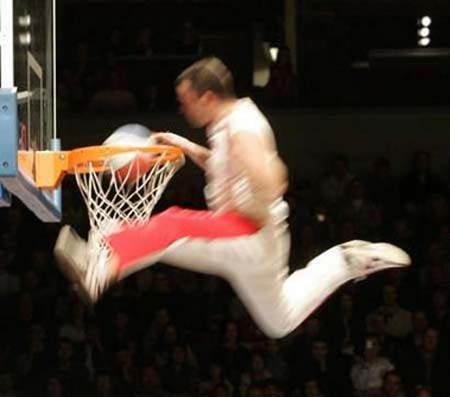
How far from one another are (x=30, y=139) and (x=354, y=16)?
9.18 meters

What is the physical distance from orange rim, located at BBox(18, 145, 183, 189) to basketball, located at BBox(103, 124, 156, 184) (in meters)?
0.03

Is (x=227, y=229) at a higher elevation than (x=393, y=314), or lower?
higher

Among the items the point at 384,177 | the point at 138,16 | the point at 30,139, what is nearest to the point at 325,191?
the point at 384,177

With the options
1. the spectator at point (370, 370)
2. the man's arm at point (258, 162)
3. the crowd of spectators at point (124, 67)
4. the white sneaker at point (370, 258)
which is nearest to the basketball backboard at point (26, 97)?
the man's arm at point (258, 162)

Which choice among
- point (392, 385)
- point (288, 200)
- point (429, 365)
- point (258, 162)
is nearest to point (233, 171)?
point (258, 162)

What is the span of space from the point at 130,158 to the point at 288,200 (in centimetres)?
692

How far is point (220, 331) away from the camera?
43.4 feet

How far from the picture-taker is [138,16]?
56.1ft

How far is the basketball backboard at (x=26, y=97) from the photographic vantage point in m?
7.05

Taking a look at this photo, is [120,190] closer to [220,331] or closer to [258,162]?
[258,162]

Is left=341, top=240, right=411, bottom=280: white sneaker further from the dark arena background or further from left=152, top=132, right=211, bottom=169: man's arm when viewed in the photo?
the dark arena background

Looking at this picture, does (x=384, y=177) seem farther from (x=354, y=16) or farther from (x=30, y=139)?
(x=30, y=139)

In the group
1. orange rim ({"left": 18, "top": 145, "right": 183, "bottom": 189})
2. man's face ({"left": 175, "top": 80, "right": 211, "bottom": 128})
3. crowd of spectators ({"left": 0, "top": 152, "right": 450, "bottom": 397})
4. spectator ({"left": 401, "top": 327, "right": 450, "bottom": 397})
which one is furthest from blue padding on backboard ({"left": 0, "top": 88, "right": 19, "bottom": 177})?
spectator ({"left": 401, "top": 327, "right": 450, "bottom": 397})

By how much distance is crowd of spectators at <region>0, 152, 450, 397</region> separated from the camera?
12820 mm
